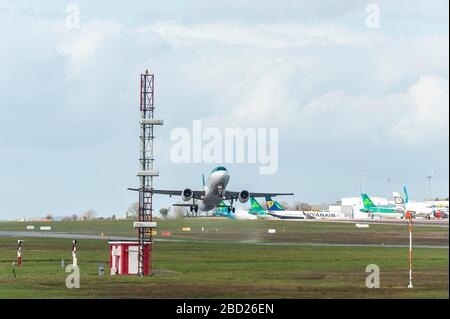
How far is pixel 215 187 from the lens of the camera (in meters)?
129

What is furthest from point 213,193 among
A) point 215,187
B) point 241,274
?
point 241,274

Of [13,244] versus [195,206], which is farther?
[195,206]

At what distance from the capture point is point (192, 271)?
60906 mm

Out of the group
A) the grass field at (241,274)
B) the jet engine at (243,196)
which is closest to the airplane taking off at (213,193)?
the jet engine at (243,196)

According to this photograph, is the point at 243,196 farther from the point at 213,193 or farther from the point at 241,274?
the point at 241,274

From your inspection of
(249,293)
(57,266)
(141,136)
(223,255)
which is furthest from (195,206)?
(249,293)

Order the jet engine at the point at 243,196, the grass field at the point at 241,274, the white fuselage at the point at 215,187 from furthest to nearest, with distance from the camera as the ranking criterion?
1. the jet engine at the point at 243,196
2. the white fuselage at the point at 215,187
3. the grass field at the point at 241,274

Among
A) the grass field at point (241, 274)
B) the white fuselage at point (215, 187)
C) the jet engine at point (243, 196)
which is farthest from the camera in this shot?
the jet engine at point (243, 196)

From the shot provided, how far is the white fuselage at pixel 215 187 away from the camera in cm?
12588

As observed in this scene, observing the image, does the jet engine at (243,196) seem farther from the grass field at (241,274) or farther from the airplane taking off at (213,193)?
the grass field at (241,274)
